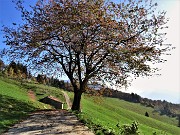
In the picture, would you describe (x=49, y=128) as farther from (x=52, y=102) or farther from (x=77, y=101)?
(x=52, y=102)

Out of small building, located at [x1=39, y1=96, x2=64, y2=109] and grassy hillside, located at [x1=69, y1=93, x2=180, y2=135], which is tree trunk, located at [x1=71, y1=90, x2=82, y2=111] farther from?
small building, located at [x1=39, y1=96, x2=64, y2=109]

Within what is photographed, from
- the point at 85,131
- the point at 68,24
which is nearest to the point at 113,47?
the point at 68,24

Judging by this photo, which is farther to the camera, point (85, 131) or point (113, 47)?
point (113, 47)

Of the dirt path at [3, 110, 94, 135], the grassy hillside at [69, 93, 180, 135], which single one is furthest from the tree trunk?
the dirt path at [3, 110, 94, 135]

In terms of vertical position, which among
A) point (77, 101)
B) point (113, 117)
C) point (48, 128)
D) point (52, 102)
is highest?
point (77, 101)

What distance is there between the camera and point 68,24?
112 feet

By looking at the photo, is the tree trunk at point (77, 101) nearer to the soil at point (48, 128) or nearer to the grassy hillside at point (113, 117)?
the grassy hillside at point (113, 117)

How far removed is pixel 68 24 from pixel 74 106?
35.4ft

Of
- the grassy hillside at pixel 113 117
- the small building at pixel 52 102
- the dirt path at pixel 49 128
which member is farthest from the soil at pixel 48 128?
the small building at pixel 52 102

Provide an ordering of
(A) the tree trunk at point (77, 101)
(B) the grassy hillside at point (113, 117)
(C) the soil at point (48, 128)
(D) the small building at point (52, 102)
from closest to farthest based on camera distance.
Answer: (C) the soil at point (48, 128) < (B) the grassy hillside at point (113, 117) < (A) the tree trunk at point (77, 101) < (D) the small building at point (52, 102)

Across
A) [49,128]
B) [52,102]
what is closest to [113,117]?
[52,102]

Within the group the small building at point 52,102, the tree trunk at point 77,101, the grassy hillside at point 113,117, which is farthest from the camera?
the small building at point 52,102

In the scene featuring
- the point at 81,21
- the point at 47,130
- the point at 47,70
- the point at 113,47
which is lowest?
the point at 47,130

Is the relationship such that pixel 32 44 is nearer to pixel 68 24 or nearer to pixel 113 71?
pixel 68 24
